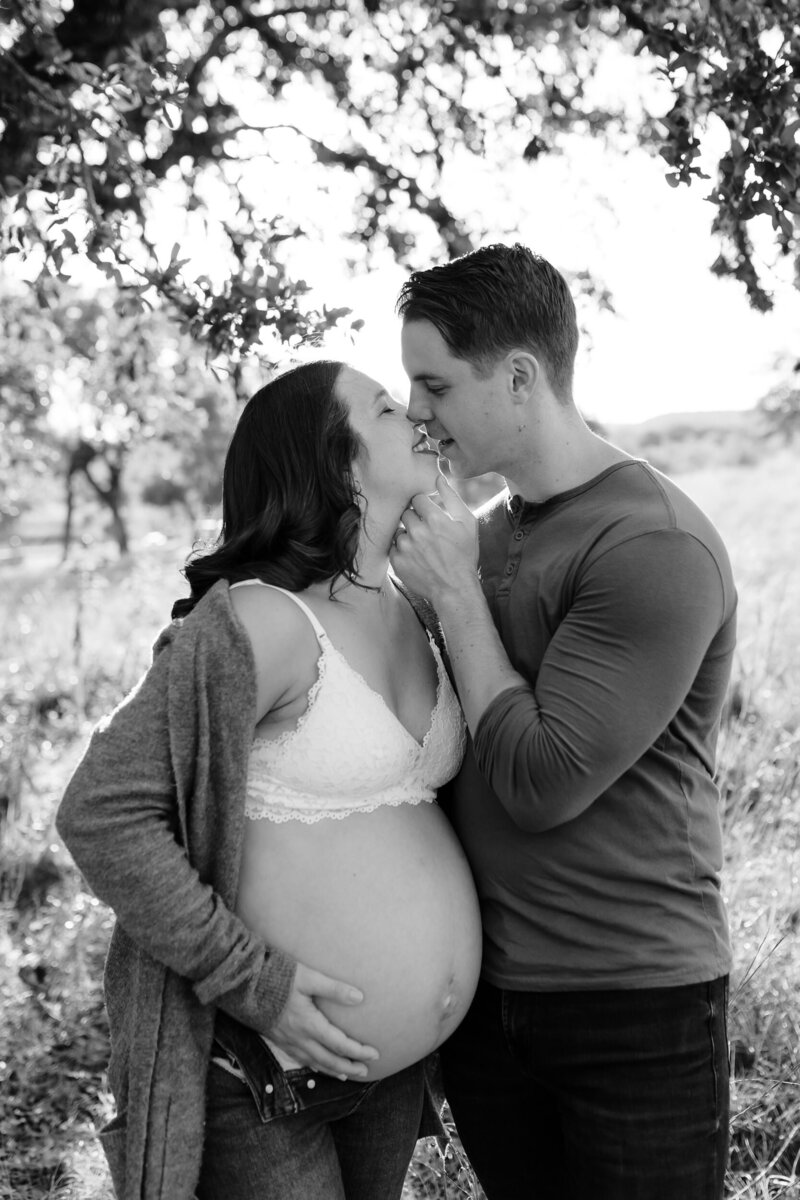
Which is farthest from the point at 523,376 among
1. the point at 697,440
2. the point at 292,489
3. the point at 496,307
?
the point at 697,440

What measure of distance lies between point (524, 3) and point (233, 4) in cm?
165

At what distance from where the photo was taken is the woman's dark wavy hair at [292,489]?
2.23 m

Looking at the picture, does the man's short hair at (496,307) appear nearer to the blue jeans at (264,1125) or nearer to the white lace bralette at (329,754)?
the white lace bralette at (329,754)

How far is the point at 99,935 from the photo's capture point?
15.6 feet

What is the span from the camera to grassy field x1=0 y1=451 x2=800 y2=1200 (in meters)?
3.30

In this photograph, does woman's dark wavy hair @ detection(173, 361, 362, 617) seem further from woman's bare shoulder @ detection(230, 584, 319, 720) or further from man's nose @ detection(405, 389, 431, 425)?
man's nose @ detection(405, 389, 431, 425)

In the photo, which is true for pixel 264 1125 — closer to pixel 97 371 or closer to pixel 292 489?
pixel 292 489

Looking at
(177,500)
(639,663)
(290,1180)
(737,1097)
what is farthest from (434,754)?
(177,500)

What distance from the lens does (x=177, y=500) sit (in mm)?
56250

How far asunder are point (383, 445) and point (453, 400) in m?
0.21

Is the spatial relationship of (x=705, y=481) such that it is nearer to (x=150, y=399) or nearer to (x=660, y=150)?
(x=150, y=399)

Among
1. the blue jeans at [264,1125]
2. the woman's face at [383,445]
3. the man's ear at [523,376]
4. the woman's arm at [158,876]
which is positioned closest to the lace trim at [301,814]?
the woman's arm at [158,876]

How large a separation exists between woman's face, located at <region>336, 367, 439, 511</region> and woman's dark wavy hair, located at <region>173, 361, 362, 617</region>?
3cm

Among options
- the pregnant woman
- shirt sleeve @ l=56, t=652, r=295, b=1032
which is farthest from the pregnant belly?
shirt sleeve @ l=56, t=652, r=295, b=1032
